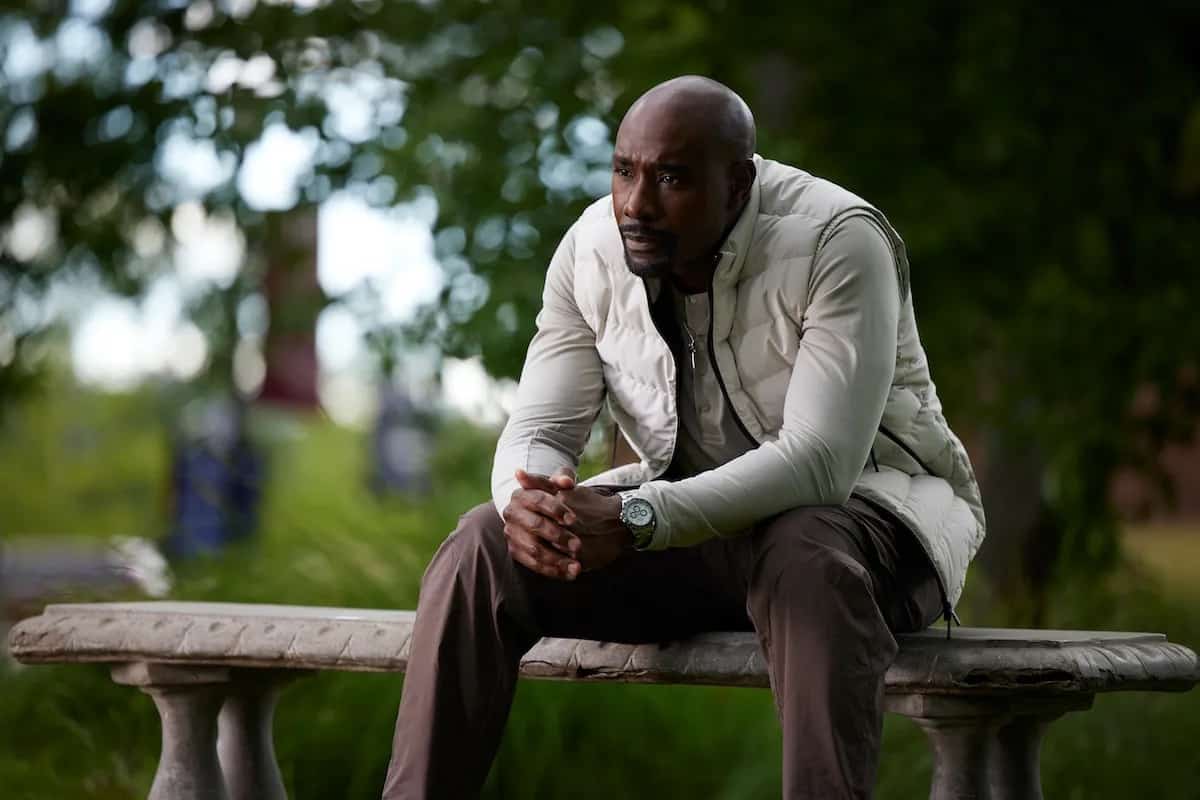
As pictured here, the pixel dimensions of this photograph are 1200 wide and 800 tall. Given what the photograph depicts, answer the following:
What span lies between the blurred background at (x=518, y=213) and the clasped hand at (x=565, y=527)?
85.8 inches

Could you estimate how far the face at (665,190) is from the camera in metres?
2.94

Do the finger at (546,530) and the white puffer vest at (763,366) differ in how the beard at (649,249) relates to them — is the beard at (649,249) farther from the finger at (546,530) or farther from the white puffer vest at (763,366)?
the finger at (546,530)

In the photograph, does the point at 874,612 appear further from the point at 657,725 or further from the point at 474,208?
the point at 474,208

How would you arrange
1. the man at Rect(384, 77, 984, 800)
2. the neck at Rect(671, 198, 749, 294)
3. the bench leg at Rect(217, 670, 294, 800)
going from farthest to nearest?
the bench leg at Rect(217, 670, 294, 800) < the neck at Rect(671, 198, 749, 294) < the man at Rect(384, 77, 984, 800)

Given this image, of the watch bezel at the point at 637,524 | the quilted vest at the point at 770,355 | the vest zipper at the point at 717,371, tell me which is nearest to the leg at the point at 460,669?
the watch bezel at the point at 637,524

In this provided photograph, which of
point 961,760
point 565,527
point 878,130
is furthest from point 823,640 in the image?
point 878,130

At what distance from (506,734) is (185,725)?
982mm

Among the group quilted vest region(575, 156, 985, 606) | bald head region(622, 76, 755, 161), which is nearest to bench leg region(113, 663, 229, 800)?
quilted vest region(575, 156, 985, 606)

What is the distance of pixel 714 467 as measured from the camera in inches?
123

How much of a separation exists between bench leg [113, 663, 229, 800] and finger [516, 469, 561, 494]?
1.22 m

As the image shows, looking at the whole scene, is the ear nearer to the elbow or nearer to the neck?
the neck

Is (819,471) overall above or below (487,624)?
above

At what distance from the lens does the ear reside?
3018 mm

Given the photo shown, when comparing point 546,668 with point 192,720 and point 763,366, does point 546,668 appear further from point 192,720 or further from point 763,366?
point 192,720
